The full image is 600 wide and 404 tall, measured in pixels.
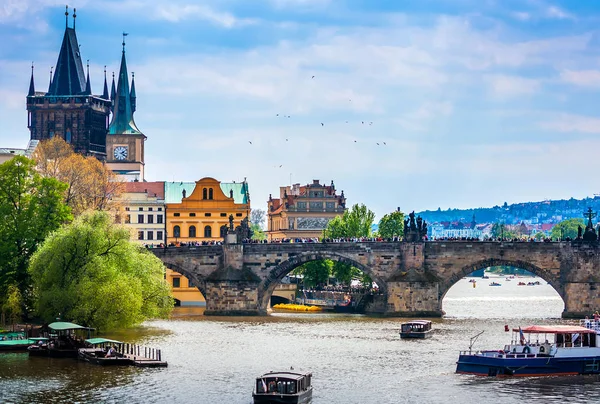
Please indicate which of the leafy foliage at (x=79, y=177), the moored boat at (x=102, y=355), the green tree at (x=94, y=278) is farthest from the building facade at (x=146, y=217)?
the moored boat at (x=102, y=355)

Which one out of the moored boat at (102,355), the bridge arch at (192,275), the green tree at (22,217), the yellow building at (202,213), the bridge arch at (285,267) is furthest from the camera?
the yellow building at (202,213)

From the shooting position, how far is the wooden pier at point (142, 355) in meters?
77.0

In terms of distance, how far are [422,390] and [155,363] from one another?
667 inches

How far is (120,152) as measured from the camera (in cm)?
16212

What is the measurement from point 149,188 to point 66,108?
2264 cm

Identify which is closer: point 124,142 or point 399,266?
point 399,266

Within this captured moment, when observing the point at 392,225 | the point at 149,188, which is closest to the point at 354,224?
the point at 392,225

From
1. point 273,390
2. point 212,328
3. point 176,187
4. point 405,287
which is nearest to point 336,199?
point 176,187

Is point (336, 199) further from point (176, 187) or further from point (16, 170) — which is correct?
point (16, 170)

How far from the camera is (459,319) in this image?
380 ft

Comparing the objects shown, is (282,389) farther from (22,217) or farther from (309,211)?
(309,211)

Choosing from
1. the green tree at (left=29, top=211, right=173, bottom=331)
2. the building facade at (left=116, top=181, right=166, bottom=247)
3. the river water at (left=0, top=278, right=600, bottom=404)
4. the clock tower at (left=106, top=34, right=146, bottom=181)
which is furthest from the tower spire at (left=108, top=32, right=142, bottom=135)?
the green tree at (left=29, top=211, right=173, bottom=331)

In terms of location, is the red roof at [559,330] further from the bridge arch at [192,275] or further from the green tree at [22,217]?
the bridge arch at [192,275]

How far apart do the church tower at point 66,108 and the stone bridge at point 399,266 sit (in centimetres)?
4882
